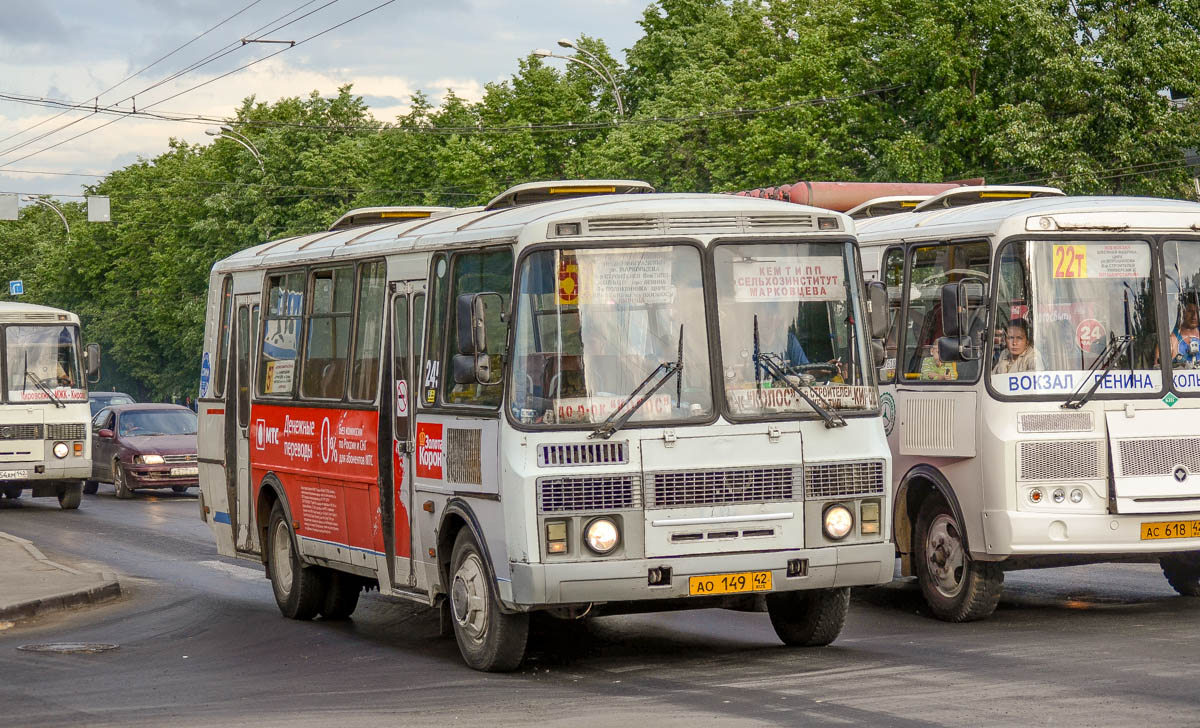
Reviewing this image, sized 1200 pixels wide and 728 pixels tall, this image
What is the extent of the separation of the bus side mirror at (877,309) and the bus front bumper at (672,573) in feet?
4.28

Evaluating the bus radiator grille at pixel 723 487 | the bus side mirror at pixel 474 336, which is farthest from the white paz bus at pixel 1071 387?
the bus side mirror at pixel 474 336

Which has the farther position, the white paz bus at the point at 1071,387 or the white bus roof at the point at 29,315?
the white bus roof at the point at 29,315

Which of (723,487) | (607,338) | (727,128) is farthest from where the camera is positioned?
(727,128)

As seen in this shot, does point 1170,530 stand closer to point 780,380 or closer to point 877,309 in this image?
point 877,309

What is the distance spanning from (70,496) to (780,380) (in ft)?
69.7

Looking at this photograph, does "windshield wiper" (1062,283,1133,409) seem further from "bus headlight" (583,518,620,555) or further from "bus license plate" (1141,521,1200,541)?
"bus headlight" (583,518,620,555)

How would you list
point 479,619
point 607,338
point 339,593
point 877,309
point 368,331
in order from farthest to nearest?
point 339,593, point 368,331, point 877,309, point 479,619, point 607,338

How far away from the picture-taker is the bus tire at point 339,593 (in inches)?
570

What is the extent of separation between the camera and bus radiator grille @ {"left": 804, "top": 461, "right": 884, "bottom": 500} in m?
10.6

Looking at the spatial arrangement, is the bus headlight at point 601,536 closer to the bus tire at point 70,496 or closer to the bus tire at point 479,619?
the bus tire at point 479,619

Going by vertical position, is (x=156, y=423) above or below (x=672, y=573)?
above

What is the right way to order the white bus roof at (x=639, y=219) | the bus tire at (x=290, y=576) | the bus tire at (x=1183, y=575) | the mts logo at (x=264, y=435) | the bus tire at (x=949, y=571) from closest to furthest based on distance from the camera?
the white bus roof at (x=639, y=219) < the bus tire at (x=949, y=571) < the bus tire at (x=1183, y=575) < the bus tire at (x=290, y=576) < the mts logo at (x=264, y=435)

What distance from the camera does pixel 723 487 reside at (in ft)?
34.2

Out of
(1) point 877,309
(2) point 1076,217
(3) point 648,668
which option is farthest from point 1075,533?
(3) point 648,668
